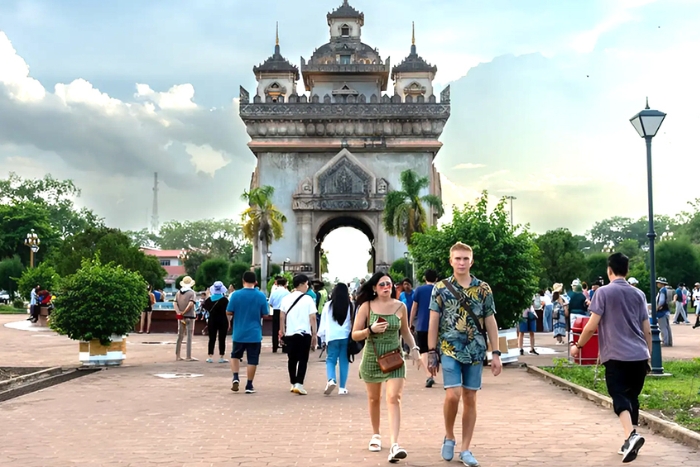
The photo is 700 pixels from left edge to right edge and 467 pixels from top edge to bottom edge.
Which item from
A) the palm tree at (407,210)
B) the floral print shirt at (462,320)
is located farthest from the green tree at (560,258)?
the floral print shirt at (462,320)

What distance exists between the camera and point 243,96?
2309 inches

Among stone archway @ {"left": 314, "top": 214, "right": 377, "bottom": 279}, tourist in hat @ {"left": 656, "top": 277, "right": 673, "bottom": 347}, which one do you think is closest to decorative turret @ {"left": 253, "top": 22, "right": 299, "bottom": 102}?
stone archway @ {"left": 314, "top": 214, "right": 377, "bottom": 279}

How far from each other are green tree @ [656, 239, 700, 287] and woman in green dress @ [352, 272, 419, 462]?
61425 millimetres

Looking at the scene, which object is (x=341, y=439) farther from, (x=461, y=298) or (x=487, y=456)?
(x=461, y=298)

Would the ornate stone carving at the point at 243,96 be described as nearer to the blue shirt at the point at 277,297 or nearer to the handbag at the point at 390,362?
the blue shirt at the point at 277,297

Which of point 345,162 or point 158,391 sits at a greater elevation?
point 345,162

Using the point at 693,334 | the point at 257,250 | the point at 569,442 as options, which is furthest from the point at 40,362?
the point at 257,250

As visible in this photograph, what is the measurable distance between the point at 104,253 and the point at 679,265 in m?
41.0

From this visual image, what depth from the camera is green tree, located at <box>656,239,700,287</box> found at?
216 ft

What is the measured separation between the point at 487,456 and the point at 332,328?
498 cm

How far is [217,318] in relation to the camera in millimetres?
18922

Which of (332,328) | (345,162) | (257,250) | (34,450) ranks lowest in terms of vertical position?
(34,450)

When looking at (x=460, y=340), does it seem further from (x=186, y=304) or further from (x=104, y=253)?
(x=104, y=253)

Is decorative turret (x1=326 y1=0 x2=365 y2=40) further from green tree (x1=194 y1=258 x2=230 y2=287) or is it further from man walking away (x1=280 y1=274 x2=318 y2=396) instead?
man walking away (x1=280 y1=274 x2=318 y2=396)
